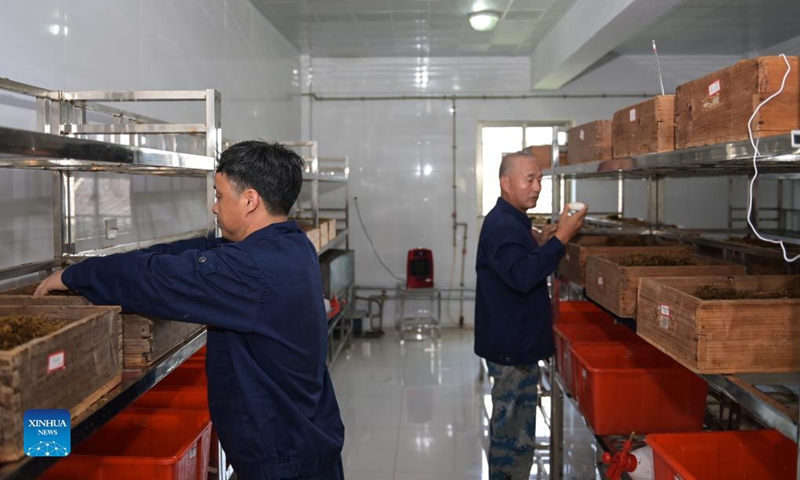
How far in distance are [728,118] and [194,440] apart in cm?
189

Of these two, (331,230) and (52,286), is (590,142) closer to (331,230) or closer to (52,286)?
(52,286)

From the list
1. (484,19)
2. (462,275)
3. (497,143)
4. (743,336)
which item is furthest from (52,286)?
(497,143)

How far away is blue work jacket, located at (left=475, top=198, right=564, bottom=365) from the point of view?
2969 millimetres

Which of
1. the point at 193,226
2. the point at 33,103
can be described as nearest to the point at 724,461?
the point at 33,103

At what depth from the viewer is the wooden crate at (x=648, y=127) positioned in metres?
2.47

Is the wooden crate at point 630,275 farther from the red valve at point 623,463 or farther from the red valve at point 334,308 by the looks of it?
the red valve at point 334,308

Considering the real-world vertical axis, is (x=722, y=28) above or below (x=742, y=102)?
above

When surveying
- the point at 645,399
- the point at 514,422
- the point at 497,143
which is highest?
the point at 497,143

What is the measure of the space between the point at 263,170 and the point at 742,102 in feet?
4.52

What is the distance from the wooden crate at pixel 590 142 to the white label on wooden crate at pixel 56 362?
8.97ft

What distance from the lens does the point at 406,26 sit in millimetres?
6309

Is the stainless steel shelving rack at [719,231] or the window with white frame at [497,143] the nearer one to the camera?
the stainless steel shelving rack at [719,231]

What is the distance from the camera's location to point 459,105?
784cm

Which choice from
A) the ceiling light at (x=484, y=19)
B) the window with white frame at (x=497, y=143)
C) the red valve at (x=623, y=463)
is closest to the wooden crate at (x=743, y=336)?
the red valve at (x=623, y=463)
